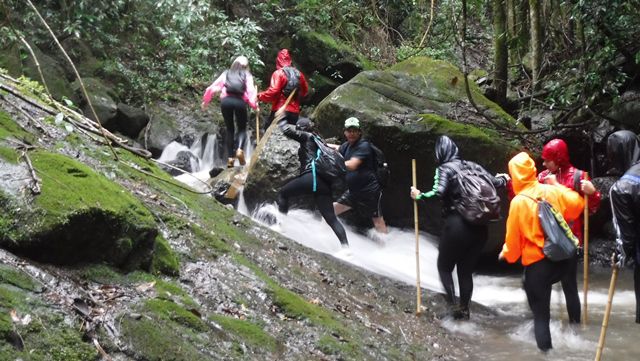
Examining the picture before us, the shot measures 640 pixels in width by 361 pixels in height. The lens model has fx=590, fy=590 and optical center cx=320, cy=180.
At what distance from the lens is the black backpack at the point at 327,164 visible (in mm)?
7883

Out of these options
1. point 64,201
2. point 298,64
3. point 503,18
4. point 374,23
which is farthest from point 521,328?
point 374,23

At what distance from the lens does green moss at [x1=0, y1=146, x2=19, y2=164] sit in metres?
3.62

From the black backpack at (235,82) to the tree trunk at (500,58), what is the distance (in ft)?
19.1

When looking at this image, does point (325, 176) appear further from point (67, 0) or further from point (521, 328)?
point (67, 0)

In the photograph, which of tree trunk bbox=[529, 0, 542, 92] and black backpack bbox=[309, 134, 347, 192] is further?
tree trunk bbox=[529, 0, 542, 92]

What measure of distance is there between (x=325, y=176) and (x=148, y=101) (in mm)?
7835

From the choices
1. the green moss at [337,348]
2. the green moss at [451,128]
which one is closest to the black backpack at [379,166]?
the green moss at [451,128]

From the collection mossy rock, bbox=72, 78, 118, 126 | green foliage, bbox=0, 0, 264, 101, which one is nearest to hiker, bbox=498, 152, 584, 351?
mossy rock, bbox=72, 78, 118, 126

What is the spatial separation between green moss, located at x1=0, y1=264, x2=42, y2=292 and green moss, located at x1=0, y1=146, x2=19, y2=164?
85cm

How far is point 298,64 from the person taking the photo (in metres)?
17.1

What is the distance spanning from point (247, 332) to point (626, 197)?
10.8 feet

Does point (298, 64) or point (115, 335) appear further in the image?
point (298, 64)

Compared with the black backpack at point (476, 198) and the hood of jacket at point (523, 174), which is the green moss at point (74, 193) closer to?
the hood of jacket at point (523, 174)

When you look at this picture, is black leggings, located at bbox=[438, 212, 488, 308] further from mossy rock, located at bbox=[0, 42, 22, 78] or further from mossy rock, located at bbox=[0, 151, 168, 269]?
mossy rock, located at bbox=[0, 42, 22, 78]
